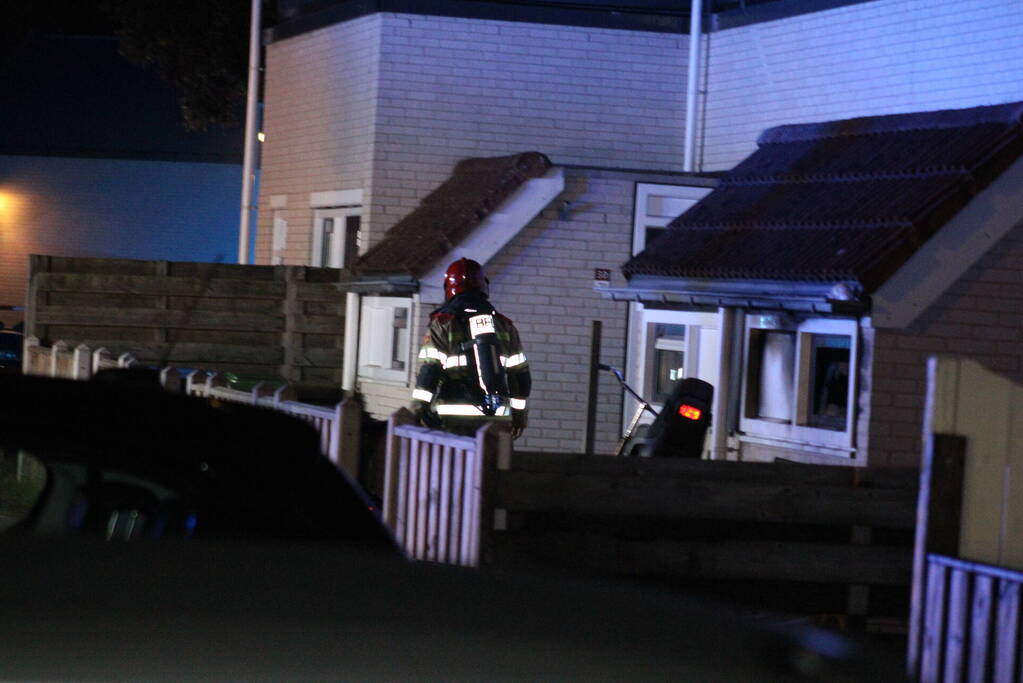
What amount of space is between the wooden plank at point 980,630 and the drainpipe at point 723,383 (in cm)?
538

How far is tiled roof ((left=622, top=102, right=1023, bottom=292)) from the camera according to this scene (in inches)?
385

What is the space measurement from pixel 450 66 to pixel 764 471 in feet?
31.7

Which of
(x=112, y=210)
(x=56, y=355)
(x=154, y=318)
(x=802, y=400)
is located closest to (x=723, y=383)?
(x=802, y=400)

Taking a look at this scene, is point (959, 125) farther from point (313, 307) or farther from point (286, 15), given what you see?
point (286, 15)

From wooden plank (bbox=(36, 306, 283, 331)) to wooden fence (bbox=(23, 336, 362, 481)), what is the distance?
22.4 inches

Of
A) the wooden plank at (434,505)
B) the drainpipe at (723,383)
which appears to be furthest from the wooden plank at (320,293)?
the wooden plank at (434,505)

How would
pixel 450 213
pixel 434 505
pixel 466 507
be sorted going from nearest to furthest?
pixel 466 507 < pixel 434 505 < pixel 450 213

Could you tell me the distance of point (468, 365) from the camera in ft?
30.2

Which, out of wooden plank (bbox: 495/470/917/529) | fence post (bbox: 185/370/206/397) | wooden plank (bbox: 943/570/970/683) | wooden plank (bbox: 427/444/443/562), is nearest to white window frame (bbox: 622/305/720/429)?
wooden plank (bbox: 495/470/917/529)

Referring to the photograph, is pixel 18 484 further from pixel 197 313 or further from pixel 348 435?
pixel 197 313

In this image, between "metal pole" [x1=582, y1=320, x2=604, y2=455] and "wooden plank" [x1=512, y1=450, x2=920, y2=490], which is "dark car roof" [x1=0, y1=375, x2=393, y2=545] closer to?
"wooden plank" [x1=512, y1=450, x2=920, y2=490]

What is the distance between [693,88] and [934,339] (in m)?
7.23

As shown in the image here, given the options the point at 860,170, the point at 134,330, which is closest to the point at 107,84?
the point at 134,330

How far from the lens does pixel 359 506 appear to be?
3676 mm
